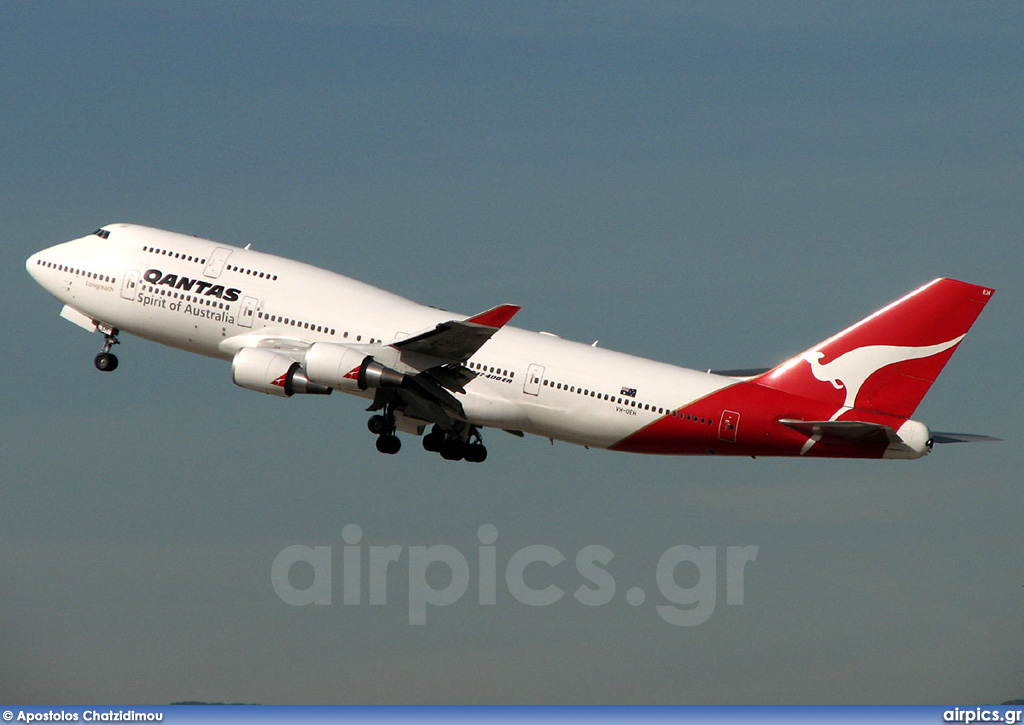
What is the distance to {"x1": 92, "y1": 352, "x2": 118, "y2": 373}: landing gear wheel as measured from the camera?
62.9m

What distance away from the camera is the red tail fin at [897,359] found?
183 ft

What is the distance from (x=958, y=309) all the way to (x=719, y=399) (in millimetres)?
9130

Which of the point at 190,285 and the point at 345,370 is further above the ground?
the point at 190,285

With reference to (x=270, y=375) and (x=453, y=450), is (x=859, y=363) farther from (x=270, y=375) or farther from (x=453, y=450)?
(x=270, y=375)

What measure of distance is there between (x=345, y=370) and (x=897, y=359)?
64.0 feet

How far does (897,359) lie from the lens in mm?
56188

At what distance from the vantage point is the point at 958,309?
55938 mm

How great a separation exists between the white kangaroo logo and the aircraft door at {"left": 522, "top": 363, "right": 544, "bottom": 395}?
31.8 feet

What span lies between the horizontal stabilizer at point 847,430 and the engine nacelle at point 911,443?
278mm

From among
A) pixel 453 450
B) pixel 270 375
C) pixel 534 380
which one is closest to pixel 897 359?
pixel 534 380

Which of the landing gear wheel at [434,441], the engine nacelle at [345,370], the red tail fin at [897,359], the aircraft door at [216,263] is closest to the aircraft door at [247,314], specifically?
the aircraft door at [216,263]

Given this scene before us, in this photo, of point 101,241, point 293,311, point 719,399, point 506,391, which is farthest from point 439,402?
point 101,241

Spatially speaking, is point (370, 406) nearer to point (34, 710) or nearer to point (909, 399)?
point (34, 710)

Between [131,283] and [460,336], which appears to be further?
[131,283]
